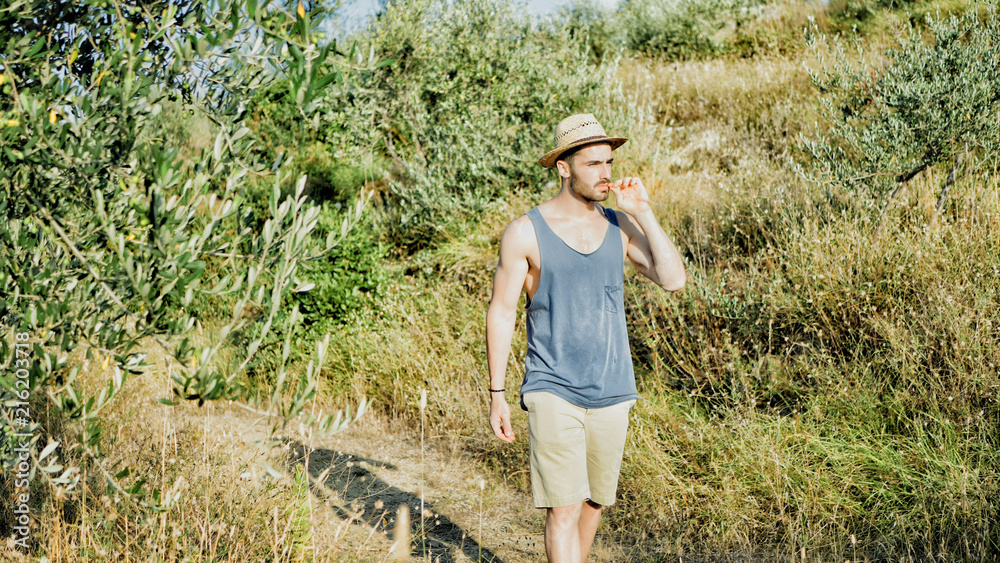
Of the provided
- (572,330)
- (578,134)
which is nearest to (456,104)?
(578,134)

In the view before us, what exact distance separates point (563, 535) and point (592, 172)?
177cm

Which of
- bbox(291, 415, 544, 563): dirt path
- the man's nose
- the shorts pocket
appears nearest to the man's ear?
the man's nose

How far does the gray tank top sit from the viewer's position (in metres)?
3.49

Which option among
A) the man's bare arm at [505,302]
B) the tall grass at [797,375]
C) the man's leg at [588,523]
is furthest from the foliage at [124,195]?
the tall grass at [797,375]

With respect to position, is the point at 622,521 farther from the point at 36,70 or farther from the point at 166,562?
the point at 36,70

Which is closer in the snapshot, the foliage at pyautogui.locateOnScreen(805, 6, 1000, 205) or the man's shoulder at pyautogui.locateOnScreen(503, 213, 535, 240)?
the man's shoulder at pyautogui.locateOnScreen(503, 213, 535, 240)

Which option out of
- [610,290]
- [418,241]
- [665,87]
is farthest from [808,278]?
[665,87]

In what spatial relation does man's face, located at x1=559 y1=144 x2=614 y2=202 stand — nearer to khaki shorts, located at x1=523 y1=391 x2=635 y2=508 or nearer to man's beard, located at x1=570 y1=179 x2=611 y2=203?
man's beard, located at x1=570 y1=179 x2=611 y2=203

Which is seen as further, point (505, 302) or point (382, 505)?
point (382, 505)

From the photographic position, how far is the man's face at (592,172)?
3.57 m

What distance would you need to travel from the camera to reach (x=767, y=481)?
14.6ft

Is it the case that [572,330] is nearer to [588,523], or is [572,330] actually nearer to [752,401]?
[588,523]

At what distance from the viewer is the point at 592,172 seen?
3.58m

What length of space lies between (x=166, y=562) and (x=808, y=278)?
16.0ft
